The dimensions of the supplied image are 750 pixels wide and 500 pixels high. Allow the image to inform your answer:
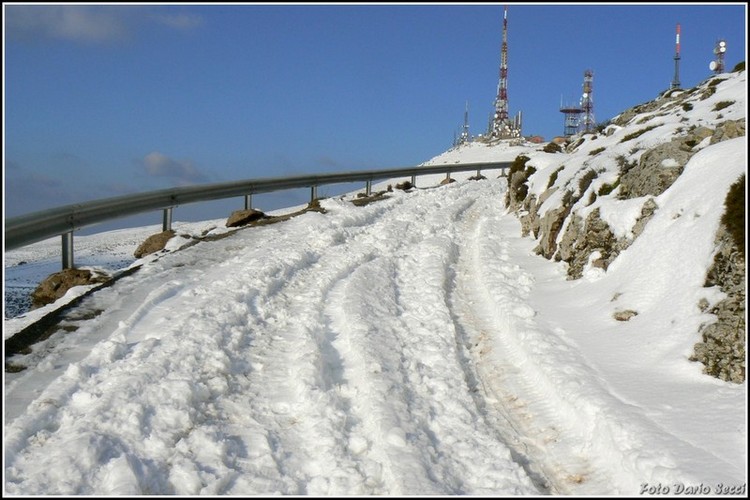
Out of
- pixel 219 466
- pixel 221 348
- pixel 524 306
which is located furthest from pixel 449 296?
pixel 219 466

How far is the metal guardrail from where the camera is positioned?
296 inches

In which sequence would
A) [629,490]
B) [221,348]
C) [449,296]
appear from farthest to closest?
1. [449,296]
2. [221,348]
3. [629,490]

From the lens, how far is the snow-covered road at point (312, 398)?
14.1ft

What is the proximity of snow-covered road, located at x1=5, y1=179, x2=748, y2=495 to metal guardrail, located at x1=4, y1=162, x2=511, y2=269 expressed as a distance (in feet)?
3.59

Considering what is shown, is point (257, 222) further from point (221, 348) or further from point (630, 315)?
point (630, 315)

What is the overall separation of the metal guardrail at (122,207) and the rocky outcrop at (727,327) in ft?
25.7

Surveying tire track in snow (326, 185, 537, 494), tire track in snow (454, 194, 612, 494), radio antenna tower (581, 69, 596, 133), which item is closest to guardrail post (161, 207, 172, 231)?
tire track in snow (326, 185, 537, 494)

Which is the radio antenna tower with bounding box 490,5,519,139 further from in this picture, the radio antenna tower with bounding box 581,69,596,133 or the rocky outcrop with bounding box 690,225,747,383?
the rocky outcrop with bounding box 690,225,747,383

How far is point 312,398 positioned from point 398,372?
1.04 m

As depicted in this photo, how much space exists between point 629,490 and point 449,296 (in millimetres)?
4945

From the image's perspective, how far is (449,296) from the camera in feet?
29.8

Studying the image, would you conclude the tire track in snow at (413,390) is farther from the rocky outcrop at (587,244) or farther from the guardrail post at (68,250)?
the guardrail post at (68,250)

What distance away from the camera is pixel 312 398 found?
5.42m

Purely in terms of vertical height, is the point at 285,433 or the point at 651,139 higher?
the point at 651,139
